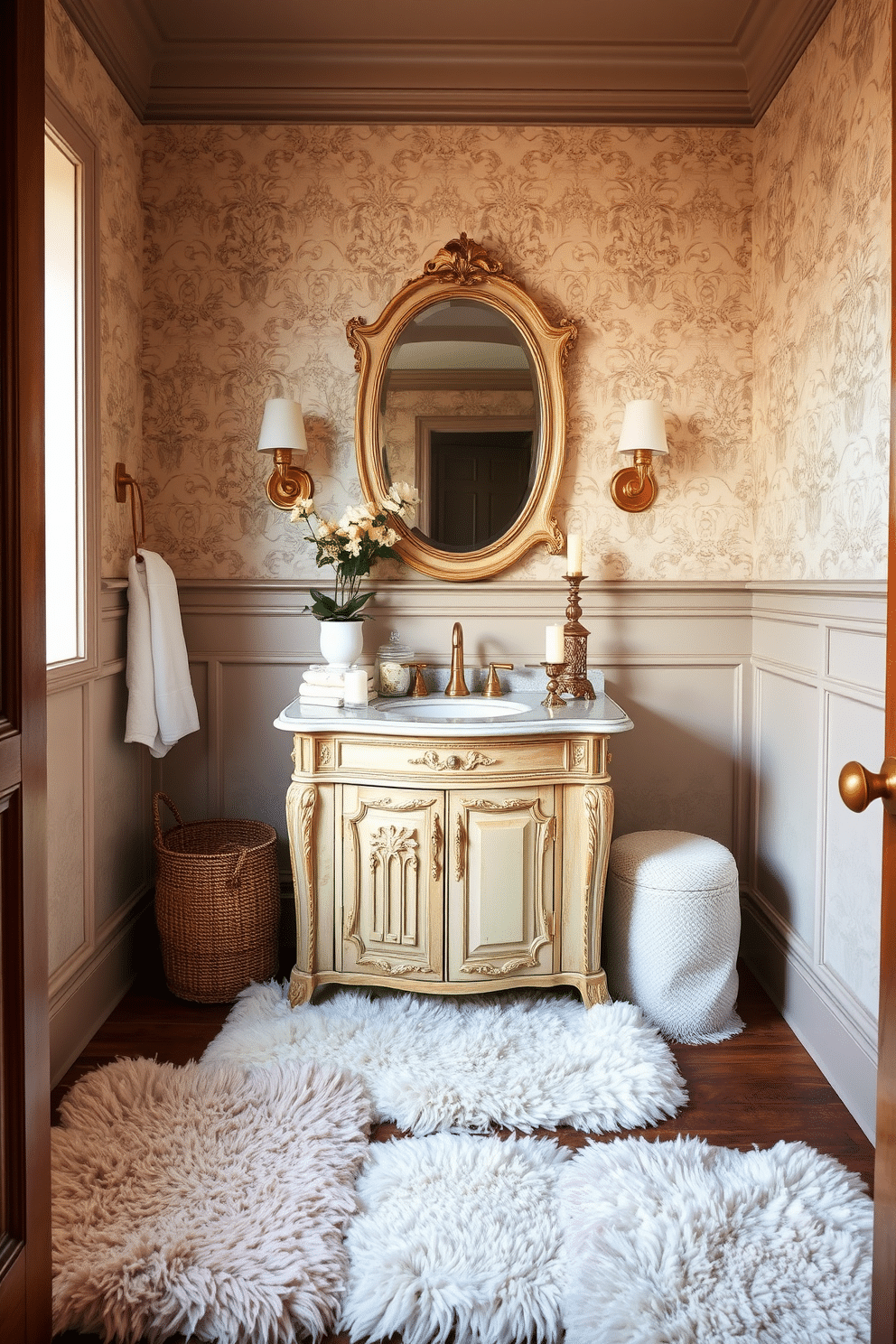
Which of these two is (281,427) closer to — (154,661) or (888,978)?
(154,661)

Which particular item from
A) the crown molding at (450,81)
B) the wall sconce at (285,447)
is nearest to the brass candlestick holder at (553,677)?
the wall sconce at (285,447)

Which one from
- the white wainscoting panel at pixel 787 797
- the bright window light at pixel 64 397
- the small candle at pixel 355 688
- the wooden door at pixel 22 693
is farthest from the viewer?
the small candle at pixel 355 688

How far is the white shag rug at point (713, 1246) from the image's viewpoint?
1.42 metres

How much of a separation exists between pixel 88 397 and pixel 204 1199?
6.11ft

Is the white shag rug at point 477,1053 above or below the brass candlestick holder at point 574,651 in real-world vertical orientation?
below

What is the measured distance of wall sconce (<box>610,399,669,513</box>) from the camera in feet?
9.02

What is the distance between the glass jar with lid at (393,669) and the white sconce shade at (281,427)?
0.66 meters

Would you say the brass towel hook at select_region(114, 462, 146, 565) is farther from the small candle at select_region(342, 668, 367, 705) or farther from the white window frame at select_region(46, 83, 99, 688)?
the small candle at select_region(342, 668, 367, 705)

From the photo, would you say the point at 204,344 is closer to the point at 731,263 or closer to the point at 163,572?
the point at 163,572

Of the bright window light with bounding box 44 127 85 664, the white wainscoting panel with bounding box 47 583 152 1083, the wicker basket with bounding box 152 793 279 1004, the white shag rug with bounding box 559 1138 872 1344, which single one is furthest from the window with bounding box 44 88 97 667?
the white shag rug with bounding box 559 1138 872 1344

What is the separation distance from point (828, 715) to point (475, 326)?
1548 millimetres

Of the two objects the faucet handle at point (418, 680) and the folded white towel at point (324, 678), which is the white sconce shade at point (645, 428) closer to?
the faucet handle at point (418, 680)

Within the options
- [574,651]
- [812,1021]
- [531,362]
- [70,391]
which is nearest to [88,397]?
[70,391]

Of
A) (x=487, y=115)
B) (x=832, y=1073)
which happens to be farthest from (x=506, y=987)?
(x=487, y=115)
